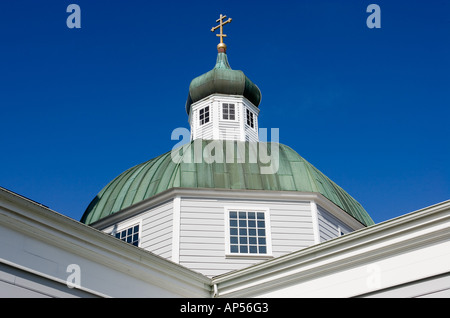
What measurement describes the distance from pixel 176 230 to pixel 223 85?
7077 millimetres

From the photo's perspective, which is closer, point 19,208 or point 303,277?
point 19,208

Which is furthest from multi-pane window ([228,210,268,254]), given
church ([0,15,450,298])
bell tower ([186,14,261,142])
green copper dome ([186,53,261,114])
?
green copper dome ([186,53,261,114])

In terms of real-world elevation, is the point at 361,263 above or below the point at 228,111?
below

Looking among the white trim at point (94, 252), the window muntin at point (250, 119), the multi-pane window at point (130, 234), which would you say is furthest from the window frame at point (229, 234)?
the window muntin at point (250, 119)

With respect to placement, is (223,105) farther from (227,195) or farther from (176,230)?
(176,230)

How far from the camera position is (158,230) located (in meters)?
14.5

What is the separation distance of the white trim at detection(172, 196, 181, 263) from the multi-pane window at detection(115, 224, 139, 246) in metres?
1.21

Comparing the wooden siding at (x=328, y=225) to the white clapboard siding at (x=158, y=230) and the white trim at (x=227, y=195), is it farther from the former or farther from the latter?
the white clapboard siding at (x=158, y=230)

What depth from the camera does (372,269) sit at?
8750 millimetres

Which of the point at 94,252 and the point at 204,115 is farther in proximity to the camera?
the point at 204,115

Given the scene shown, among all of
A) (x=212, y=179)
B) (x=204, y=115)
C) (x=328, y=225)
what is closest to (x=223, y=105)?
(x=204, y=115)
